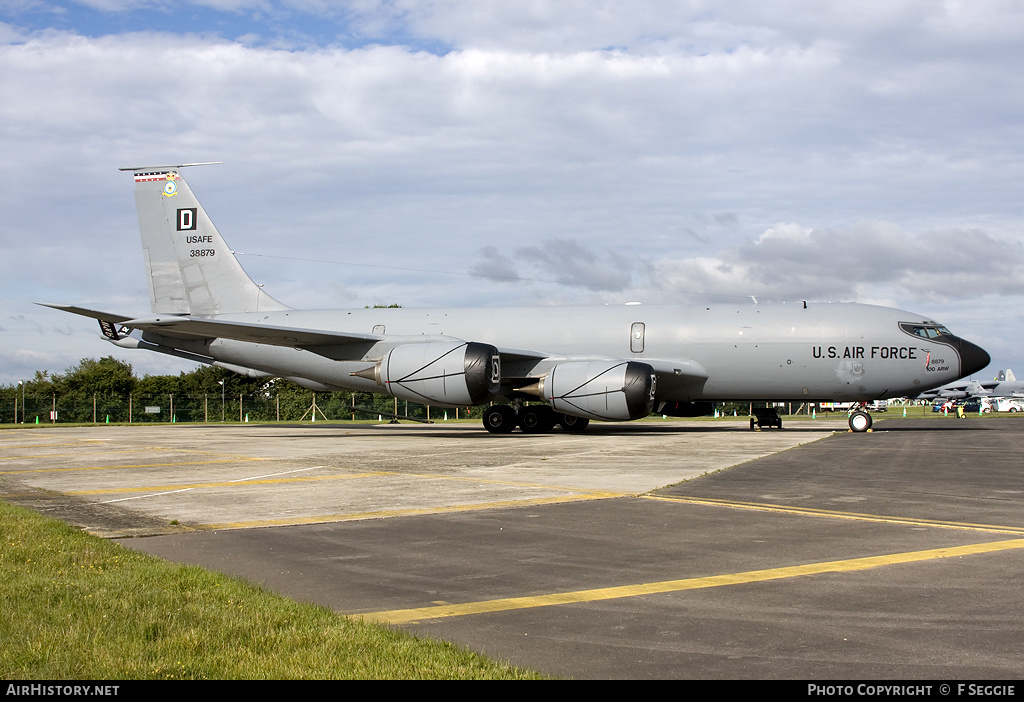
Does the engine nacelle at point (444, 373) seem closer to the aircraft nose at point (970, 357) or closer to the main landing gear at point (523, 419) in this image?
the main landing gear at point (523, 419)

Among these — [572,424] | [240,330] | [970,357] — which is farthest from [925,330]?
[240,330]

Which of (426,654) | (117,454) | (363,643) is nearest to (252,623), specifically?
(363,643)

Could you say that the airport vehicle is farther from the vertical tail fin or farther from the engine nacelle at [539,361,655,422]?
the vertical tail fin

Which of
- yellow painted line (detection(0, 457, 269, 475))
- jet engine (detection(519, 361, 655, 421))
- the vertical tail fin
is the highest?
the vertical tail fin

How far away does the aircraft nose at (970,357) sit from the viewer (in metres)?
25.6

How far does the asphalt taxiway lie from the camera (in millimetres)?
4832

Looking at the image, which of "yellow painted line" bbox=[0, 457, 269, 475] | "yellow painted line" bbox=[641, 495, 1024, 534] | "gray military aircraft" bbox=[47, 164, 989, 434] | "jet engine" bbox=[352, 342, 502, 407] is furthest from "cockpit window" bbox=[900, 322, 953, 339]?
"yellow painted line" bbox=[0, 457, 269, 475]

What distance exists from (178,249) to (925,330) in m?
25.1

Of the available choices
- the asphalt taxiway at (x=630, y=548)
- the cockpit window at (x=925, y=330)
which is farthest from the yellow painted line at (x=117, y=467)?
the cockpit window at (x=925, y=330)

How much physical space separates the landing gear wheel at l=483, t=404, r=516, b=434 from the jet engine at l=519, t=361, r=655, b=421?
2.86 m

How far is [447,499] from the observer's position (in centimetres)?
1139

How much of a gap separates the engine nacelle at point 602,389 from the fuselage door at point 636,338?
5.85 feet

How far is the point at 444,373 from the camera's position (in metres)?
25.1

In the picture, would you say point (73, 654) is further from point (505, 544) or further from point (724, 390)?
point (724, 390)
